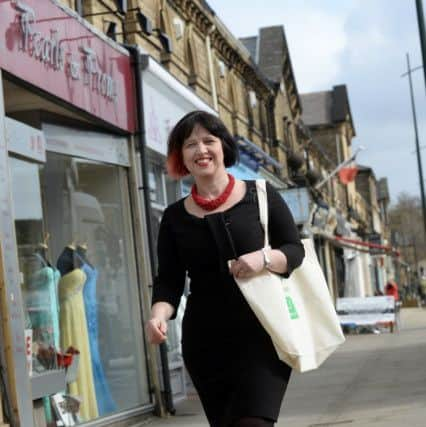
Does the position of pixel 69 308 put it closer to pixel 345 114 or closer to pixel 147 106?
pixel 147 106

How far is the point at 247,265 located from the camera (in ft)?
12.1

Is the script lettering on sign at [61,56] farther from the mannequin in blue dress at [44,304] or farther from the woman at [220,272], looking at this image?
the woman at [220,272]

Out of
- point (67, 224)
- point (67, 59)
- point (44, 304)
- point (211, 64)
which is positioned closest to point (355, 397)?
point (67, 224)

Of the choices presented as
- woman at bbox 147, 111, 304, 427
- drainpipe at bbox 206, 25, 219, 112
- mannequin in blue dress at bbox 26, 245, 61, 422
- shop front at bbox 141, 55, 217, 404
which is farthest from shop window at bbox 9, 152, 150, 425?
drainpipe at bbox 206, 25, 219, 112

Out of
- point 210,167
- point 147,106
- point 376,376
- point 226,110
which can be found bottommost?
Answer: point 376,376

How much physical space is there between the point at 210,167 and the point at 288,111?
33.8 m

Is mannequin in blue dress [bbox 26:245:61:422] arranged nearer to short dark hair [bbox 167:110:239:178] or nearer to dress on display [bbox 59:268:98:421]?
→ dress on display [bbox 59:268:98:421]

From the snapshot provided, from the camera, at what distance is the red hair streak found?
411cm

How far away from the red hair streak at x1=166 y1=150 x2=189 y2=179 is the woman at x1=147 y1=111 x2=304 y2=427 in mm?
32

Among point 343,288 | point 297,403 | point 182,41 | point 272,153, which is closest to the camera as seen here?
point 297,403

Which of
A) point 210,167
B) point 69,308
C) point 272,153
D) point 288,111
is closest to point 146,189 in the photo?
point 69,308

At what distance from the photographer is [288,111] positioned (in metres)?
37.5

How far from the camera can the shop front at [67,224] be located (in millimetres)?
8117

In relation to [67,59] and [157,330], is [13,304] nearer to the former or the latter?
[67,59]
